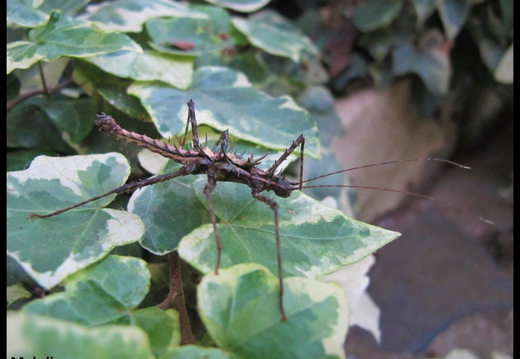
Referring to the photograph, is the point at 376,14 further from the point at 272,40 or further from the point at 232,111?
the point at 232,111

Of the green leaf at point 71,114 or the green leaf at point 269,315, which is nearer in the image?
the green leaf at point 269,315

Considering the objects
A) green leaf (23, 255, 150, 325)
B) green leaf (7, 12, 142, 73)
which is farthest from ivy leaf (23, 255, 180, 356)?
green leaf (7, 12, 142, 73)

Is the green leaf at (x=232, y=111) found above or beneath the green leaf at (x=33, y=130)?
above

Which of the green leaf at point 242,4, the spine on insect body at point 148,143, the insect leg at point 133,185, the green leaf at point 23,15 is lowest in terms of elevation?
the insect leg at point 133,185

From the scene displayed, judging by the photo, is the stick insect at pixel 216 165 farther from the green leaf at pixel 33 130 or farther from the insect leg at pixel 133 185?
the green leaf at pixel 33 130

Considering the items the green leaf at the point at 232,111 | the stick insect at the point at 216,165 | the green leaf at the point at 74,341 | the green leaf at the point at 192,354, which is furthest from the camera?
the green leaf at the point at 232,111

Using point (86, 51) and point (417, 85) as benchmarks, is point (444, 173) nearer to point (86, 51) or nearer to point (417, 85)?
point (417, 85)

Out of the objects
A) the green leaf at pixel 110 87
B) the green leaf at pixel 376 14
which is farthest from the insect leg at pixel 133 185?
the green leaf at pixel 376 14
